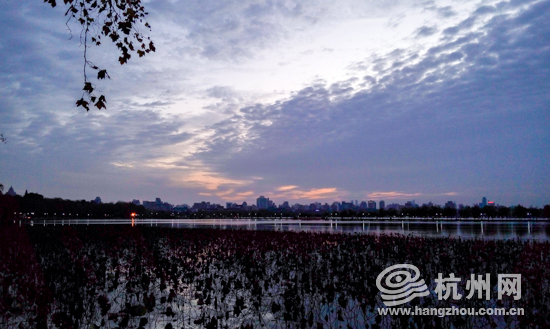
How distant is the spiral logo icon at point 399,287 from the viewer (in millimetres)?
9227

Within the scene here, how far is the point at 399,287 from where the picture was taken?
10320 mm

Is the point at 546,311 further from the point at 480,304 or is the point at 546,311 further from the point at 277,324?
the point at 277,324

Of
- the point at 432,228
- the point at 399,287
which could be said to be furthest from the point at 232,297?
the point at 432,228

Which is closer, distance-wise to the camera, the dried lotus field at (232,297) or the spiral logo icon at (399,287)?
the dried lotus field at (232,297)

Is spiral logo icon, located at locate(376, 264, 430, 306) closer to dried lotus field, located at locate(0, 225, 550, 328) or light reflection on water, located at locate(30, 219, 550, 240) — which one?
dried lotus field, located at locate(0, 225, 550, 328)

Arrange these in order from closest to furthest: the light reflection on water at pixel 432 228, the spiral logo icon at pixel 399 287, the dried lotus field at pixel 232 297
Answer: the dried lotus field at pixel 232 297
the spiral logo icon at pixel 399 287
the light reflection on water at pixel 432 228

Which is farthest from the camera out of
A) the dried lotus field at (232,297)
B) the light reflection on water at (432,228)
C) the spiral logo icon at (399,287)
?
the light reflection on water at (432,228)

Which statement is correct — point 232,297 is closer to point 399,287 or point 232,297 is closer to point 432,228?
point 399,287

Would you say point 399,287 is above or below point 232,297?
above

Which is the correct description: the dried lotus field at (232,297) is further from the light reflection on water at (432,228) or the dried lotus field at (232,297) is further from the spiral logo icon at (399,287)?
the light reflection on water at (432,228)

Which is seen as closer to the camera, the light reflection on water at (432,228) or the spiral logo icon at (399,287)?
the spiral logo icon at (399,287)

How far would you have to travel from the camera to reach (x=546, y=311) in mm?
8273

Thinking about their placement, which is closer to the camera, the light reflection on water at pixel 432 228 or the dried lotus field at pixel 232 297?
the dried lotus field at pixel 232 297

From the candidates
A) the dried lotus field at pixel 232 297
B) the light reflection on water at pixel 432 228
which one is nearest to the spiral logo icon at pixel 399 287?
the dried lotus field at pixel 232 297
